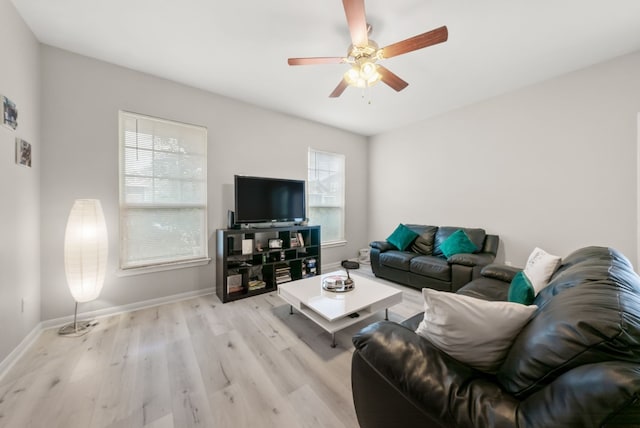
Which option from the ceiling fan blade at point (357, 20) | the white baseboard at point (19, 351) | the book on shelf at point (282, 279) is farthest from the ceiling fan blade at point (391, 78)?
the white baseboard at point (19, 351)

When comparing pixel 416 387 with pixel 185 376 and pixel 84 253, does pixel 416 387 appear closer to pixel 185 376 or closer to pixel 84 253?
pixel 185 376

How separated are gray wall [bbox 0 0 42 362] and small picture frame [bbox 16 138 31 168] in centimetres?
5

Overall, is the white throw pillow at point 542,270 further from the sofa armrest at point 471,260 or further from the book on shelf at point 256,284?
the book on shelf at point 256,284

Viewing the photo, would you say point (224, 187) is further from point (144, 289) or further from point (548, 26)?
point (548, 26)

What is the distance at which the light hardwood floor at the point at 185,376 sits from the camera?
135 cm

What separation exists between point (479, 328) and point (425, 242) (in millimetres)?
3050

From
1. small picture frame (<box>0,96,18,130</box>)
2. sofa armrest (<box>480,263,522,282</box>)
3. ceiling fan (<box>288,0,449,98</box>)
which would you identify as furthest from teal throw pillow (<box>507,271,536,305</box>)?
small picture frame (<box>0,96,18,130</box>)

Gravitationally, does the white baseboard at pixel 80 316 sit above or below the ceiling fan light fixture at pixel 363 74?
below

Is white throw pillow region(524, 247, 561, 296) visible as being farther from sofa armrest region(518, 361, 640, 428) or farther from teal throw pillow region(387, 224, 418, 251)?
teal throw pillow region(387, 224, 418, 251)

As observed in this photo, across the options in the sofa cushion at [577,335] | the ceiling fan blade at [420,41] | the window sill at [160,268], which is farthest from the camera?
the window sill at [160,268]

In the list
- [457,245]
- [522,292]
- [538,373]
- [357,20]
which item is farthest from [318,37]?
[457,245]

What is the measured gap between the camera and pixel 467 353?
95cm

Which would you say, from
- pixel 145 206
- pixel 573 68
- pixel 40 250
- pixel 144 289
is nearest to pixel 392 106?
pixel 573 68

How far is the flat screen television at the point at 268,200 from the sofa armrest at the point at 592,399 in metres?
3.06
